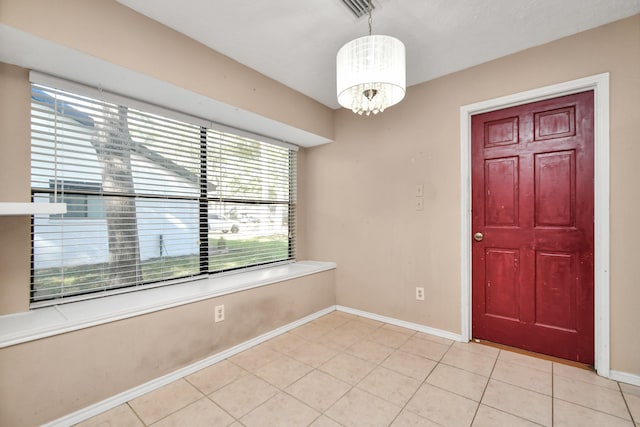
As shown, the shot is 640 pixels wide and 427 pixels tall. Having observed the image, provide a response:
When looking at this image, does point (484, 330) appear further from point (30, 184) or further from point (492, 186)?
point (30, 184)

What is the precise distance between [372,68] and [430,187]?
1532 mm

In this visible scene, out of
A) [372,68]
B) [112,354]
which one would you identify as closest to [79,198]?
[112,354]

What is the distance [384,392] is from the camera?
1.86m

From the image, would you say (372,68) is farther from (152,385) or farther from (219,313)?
(152,385)

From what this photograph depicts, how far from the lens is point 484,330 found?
8.36 feet

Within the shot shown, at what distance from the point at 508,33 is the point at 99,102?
2.96 metres

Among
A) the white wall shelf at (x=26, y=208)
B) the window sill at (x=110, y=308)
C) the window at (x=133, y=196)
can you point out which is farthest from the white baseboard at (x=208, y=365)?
the white wall shelf at (x=26, y=208)

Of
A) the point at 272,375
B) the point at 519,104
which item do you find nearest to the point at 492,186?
the point at 519,104

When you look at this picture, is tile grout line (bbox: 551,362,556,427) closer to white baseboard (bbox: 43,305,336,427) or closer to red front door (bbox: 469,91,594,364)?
red front door (bbox: 469,91,594,364)

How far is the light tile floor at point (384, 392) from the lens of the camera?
5.30 ft

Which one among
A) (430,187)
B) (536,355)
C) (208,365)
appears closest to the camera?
(208,365)

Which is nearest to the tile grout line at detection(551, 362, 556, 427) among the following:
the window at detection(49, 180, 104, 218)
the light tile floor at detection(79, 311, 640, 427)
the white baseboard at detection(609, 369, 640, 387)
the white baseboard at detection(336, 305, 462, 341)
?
the light tile floor at detection(79, 311, 640, 427)

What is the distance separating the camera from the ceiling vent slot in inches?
69.4

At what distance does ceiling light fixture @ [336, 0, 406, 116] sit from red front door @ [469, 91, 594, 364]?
4.47ft
